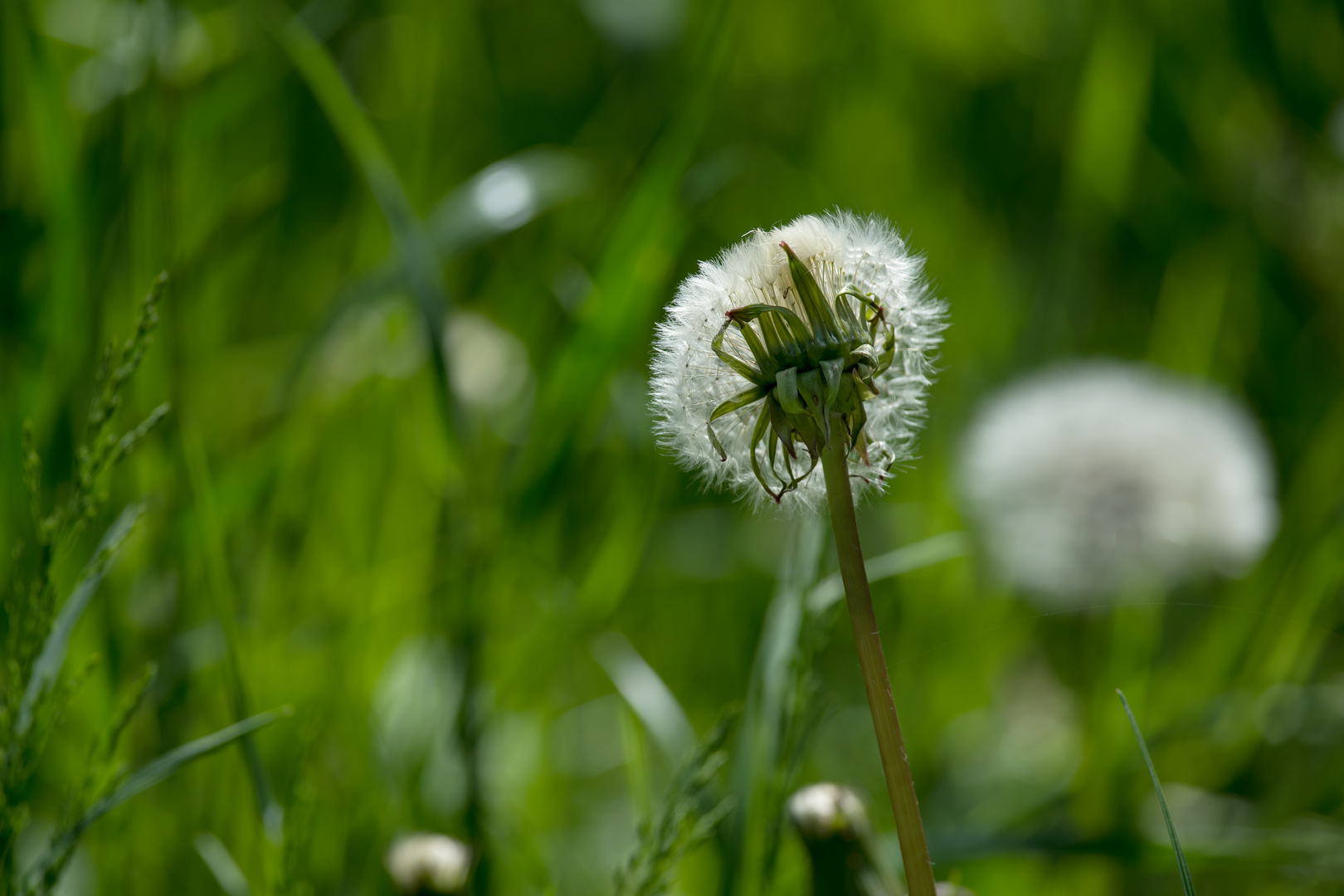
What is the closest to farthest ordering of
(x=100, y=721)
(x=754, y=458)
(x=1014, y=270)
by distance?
1. (x=754, y=458)
2. (x=100, y=721)
3. (x=1014, y=270)

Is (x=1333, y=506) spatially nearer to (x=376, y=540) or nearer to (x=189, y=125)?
(x=376, y=540)

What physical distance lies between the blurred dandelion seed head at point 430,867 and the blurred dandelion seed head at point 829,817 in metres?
0.23

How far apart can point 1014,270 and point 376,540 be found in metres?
1.24

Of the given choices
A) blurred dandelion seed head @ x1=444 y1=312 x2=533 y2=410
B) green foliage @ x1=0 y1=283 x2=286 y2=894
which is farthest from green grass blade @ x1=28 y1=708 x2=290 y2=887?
blurred dandelion seed head @ x1=444 y1=312 x2=533 y2=410

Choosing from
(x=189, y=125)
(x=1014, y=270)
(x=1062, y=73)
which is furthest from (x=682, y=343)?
(x=1062, y=73)

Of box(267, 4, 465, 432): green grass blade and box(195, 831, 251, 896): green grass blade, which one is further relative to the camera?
box(267, 4, 465, 432): green grass blade

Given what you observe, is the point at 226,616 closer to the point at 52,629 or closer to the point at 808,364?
the point at 52,629

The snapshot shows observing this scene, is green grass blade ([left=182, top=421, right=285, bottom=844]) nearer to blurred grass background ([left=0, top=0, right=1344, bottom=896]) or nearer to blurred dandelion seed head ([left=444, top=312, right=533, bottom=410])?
blurred grass background ([left=0, top=0, right=1344, bottom=896])

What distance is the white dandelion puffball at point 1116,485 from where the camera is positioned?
1407mm

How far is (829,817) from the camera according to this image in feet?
1.67

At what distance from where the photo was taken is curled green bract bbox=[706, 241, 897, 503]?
16.7 inches

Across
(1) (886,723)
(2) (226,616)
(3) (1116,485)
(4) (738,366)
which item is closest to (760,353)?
(4) (738,366)

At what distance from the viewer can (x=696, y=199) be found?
3.47ft

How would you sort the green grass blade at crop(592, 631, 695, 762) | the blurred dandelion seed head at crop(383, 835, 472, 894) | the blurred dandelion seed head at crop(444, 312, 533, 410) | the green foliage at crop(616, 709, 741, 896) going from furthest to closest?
the blurred dandelion seed head at crop(444, 312, 533, 410) < the green grass blade at crop(592, 631, 695, 762) < the blurred dandelion seed head at crop(383, 835, 472, 894) < the green foliage at crop(616, 709, 741, 896)
